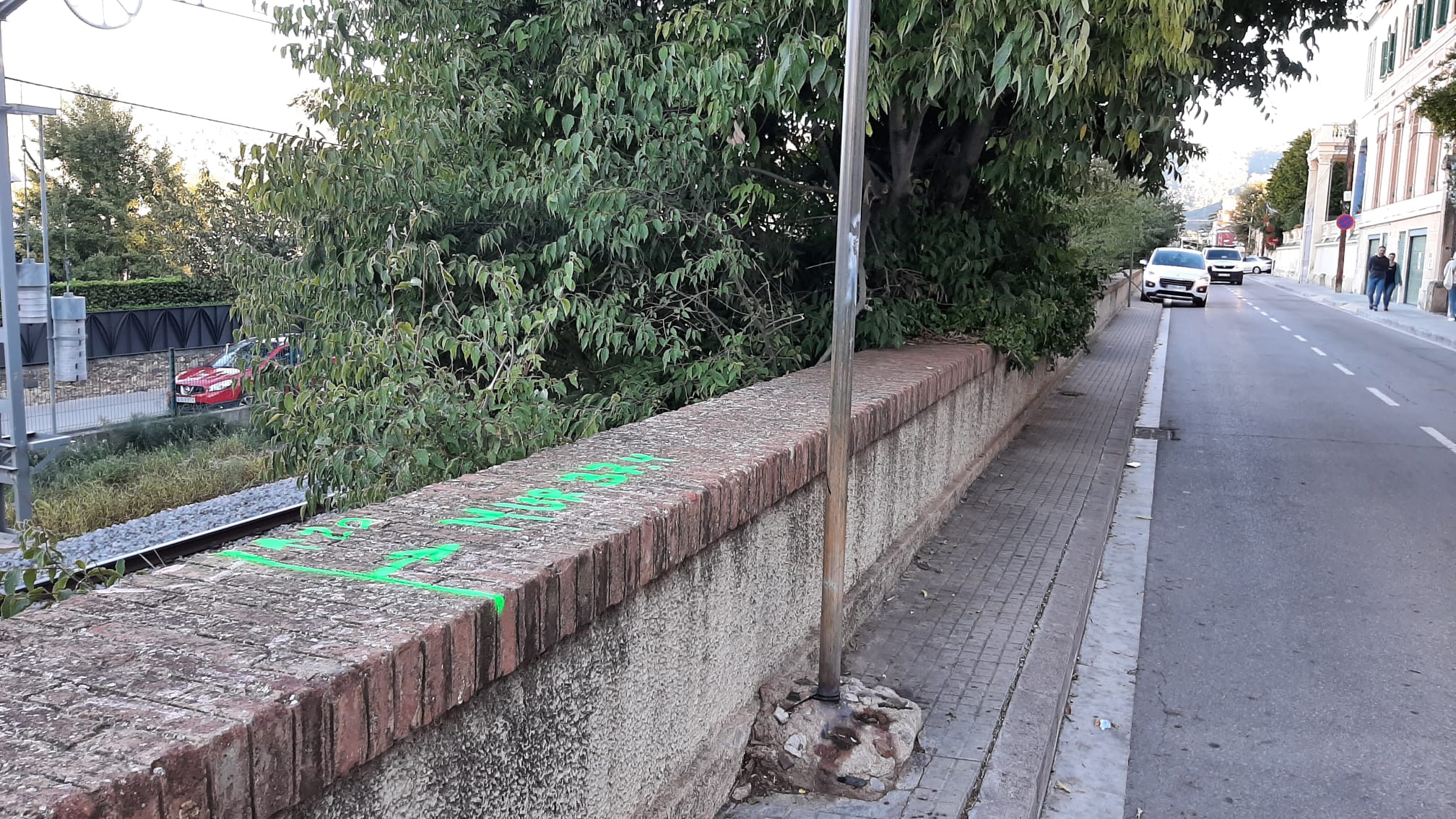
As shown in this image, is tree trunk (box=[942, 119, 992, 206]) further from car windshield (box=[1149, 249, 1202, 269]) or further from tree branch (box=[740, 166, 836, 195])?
car windshield (box=[1149, 249, 1202, 269])

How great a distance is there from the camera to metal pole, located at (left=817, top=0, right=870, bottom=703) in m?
3.64

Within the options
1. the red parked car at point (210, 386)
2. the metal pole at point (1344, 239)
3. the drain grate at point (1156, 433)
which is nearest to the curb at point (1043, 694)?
the drain grate at point (1156, 433)

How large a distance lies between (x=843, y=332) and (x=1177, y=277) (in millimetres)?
33215

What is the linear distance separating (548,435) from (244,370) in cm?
321

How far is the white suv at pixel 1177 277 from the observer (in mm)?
33688

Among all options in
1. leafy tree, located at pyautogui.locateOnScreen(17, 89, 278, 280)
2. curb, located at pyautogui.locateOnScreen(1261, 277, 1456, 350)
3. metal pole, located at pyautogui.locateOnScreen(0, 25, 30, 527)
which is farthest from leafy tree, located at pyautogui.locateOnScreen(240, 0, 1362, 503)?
leafy tree, located at pyautogui.locateOnScreen(17, 89, 278, 280)

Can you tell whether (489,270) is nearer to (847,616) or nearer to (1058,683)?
(847,616)

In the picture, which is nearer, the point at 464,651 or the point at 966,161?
the point at 464,651

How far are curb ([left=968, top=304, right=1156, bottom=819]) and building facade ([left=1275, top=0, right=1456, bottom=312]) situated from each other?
28705 mm

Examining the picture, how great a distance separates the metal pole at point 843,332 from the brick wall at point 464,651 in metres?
0.22

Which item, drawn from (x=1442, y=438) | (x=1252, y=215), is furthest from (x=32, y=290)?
(x=1252, y=215)

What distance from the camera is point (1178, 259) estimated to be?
34.9m

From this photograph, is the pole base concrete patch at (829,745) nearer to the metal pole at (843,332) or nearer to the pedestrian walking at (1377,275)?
the metal pole at (843,332)

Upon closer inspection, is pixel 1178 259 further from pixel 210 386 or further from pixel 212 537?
pixel 212 537
